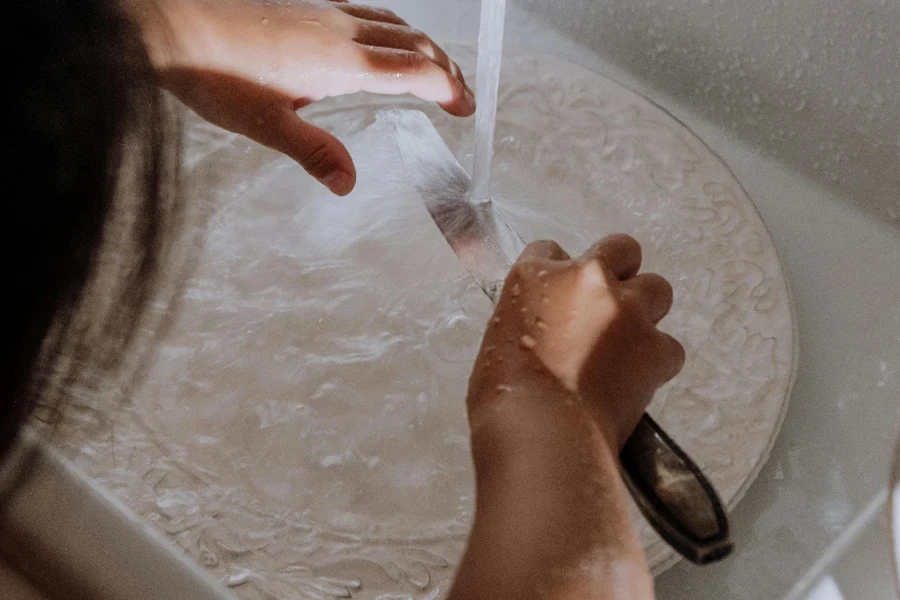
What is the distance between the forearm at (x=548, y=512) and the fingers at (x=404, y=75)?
0.27 m

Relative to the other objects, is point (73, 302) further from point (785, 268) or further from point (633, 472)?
point (785, 268)

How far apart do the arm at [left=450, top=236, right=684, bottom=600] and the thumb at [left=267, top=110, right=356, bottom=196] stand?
0.50ft

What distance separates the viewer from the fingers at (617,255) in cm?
40

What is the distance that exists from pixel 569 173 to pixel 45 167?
403 millimetres

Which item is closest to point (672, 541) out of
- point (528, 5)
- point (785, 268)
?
point (785, 268)

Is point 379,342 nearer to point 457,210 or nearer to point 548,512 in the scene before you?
point 457,210

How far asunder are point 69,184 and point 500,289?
236 mm

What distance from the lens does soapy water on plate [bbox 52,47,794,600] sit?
448mm

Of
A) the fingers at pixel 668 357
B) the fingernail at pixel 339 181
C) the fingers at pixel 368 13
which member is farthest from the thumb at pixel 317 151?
the fingers at pixel 668 357

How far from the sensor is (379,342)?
535 mm

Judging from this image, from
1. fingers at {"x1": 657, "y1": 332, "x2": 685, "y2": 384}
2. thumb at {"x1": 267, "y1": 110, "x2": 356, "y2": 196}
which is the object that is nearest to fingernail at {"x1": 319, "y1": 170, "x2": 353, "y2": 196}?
thumb at {"x1": 267, "y1": 110, "x2": 356, "y2": 196}

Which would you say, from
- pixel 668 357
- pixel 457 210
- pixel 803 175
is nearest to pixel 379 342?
pixel 457 210

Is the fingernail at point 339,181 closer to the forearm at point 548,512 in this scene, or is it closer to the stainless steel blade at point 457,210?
the stainless steel blade at point 457,210

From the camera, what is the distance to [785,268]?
54cm
